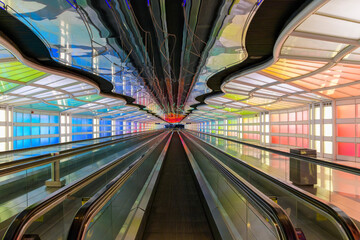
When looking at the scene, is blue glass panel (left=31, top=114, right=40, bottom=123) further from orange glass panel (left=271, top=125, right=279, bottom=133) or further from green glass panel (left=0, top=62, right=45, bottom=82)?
orange glass panel (left=271, top=125, right=279, bottom=133)

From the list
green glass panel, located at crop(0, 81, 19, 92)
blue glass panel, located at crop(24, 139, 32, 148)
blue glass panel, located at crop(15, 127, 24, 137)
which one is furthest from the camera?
blue glass panel, located at crop(24, 139, 32, 148)

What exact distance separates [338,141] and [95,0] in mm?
17243

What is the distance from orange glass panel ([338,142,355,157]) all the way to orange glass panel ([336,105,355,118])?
2070 mm

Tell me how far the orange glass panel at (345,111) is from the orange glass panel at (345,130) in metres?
0.73

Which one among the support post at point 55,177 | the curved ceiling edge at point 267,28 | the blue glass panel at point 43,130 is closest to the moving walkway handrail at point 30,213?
the support post at point 55,177

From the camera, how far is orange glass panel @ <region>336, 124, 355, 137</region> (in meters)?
12.8

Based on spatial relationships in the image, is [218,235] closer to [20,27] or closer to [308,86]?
[20,27]

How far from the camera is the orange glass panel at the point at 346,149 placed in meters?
12.7

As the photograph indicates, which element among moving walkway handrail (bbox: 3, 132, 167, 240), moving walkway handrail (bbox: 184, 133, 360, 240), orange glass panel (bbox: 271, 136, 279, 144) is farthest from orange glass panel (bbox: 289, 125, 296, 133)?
moving walkway handrail (bbox: 3, 132, 167, 240)

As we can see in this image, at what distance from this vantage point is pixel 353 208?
4.88 meters

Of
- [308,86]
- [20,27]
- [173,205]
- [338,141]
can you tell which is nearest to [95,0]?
[20,27]

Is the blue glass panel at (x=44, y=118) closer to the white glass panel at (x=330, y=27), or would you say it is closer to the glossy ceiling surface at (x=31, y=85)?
the glossy ceiling surface at (x=31, y=85)

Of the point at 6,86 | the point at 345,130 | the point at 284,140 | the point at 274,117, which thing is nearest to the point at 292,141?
the point at 284,140

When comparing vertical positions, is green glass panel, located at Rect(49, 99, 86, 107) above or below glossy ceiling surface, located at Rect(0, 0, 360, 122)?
below
